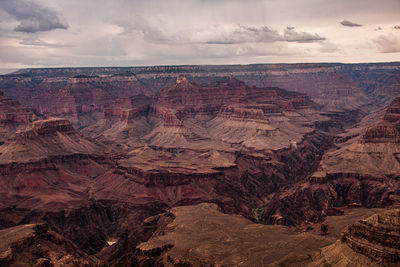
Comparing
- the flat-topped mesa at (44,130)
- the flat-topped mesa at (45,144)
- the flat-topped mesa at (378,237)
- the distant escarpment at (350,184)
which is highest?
the flat-topped mesa at (378,237)

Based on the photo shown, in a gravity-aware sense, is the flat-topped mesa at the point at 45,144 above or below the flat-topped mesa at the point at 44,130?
below

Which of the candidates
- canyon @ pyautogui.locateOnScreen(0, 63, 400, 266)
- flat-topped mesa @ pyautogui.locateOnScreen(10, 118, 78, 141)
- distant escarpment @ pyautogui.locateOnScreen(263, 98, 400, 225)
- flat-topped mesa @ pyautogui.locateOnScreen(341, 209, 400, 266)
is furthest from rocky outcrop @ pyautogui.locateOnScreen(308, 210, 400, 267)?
flat-topped mesa @ pyautogui.locateOnScreen(10, 118, 78, 141)

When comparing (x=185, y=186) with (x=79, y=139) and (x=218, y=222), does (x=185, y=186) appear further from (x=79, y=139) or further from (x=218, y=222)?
(x=79, y=139)

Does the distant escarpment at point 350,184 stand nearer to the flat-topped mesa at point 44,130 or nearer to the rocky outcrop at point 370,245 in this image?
the rocky outcrop at point 370,245

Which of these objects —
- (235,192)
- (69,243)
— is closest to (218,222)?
(69,243)

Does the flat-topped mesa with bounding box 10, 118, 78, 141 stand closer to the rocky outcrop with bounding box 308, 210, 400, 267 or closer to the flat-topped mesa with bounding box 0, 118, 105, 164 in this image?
the flat-topped mesa with bounding box 0, 118, 105, 164

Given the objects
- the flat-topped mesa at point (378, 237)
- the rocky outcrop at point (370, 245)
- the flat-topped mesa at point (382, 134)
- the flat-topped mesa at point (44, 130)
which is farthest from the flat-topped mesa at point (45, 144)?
the flat-topped mesa at point (378, 237)
